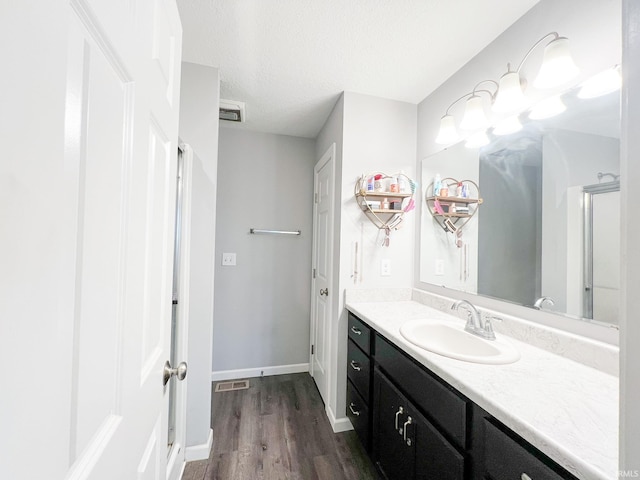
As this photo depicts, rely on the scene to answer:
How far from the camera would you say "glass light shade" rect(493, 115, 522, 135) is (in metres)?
1.27

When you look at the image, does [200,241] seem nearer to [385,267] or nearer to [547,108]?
[385,267]

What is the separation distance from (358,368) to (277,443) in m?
0.74

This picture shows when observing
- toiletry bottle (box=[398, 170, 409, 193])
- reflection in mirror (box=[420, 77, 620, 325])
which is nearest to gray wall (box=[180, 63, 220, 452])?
toiletry bottle (box=[398, 170, 409, 193])

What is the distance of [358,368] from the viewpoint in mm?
1606

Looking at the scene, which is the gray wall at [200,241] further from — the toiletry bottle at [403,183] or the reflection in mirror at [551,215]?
the reflection in mirror at [551,215]

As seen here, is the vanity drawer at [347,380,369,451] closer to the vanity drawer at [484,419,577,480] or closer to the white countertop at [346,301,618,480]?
the white countertop at [346,301,618,480]

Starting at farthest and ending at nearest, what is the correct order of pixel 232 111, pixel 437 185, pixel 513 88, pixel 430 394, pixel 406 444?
pixel 232 111 → pixel 437 185 → pixel 513 88 → pixel 406 444 → pixel 430 394

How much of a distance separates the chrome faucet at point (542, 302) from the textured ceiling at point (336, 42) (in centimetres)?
133

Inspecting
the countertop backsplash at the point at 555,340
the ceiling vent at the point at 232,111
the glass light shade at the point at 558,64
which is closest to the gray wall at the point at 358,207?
the countertop backsplash at the point at 555,340

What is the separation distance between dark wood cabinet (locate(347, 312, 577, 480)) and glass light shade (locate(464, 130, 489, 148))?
4.07ft

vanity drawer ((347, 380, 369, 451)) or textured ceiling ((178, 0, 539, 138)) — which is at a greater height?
textured ceiling ((178, 0, 539, 138))

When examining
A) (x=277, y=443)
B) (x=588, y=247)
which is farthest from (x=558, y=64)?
(x=277, y=443)

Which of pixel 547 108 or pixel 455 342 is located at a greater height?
pixel 547 108

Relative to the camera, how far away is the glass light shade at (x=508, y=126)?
127 centimetres
